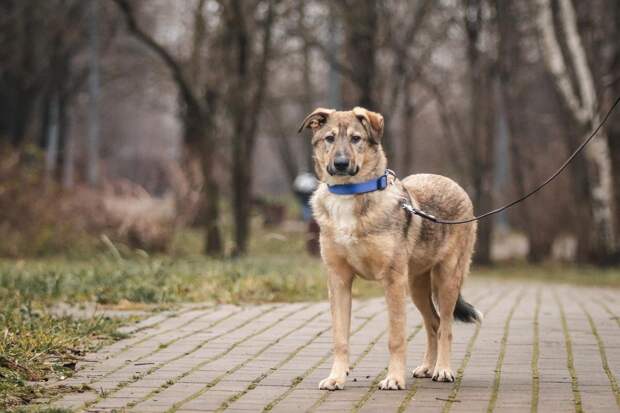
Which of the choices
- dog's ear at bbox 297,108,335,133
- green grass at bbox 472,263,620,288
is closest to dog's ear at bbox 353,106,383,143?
dog's ear at bbox 297,108,335,133

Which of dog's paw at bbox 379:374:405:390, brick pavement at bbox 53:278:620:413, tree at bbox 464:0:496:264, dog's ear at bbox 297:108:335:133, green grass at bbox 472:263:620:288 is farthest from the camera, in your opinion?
tree at bbox 464:0:496:264

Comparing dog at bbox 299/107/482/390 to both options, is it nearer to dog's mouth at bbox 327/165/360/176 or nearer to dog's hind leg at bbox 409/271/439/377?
dog's mouth at bbox 327/165/360/176

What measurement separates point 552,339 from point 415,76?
20365mm

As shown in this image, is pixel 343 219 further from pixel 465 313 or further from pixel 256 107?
pixel 256 107

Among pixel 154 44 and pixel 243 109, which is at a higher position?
pixel 154 44

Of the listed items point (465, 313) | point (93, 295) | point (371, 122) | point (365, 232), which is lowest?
point (93, 295)

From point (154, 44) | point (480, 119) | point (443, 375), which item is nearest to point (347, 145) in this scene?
point (443, 375)

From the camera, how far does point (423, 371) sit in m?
6.99

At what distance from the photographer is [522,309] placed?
423 inches

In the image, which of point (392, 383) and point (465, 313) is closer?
point (392, 383)

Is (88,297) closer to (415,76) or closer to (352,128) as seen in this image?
(352,128)

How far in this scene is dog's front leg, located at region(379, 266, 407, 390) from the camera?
640 centimetres

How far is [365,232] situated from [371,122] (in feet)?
2.39

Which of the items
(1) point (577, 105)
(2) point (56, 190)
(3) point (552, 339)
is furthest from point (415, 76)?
(3) point (552, 339)
